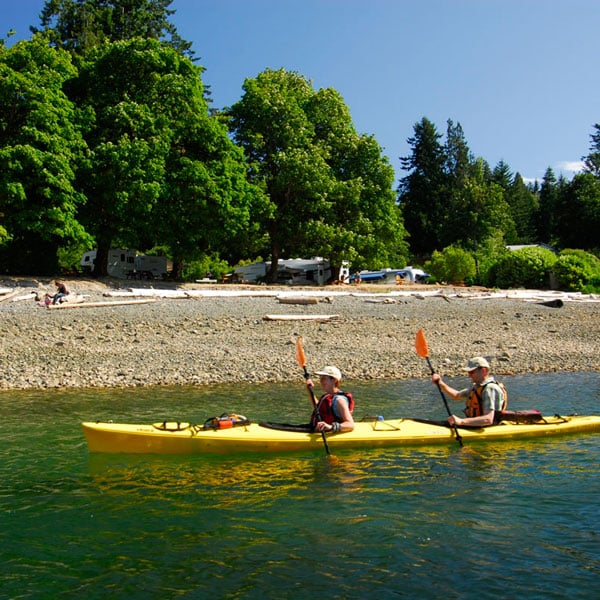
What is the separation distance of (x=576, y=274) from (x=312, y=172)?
50.8 feet

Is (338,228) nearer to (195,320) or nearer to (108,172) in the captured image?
(108,172)

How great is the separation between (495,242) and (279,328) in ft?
153

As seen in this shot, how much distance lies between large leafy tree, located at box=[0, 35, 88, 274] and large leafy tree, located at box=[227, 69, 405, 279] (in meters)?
10.3

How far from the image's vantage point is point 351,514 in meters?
7.18

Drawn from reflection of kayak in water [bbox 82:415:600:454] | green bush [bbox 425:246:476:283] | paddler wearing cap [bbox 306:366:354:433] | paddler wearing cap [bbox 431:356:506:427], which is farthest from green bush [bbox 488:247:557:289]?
paddler wearing cap [bbox 306:366:354:433]

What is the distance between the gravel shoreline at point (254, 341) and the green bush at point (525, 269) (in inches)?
640

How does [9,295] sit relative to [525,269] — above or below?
below

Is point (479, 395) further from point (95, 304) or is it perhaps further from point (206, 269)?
point (206, 269)

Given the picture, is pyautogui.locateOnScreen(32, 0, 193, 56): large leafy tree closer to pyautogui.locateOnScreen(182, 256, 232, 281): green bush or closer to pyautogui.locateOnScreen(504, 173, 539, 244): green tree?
pyautogui.locateOnScreen(182, 256, 232, 281): green bush

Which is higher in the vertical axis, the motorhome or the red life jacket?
the motorhome

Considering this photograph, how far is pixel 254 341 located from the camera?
1767 centimetres

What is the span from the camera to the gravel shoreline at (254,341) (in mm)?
14781

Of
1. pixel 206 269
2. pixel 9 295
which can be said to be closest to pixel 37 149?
pixel 9 295

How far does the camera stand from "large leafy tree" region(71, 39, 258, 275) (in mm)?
28438
